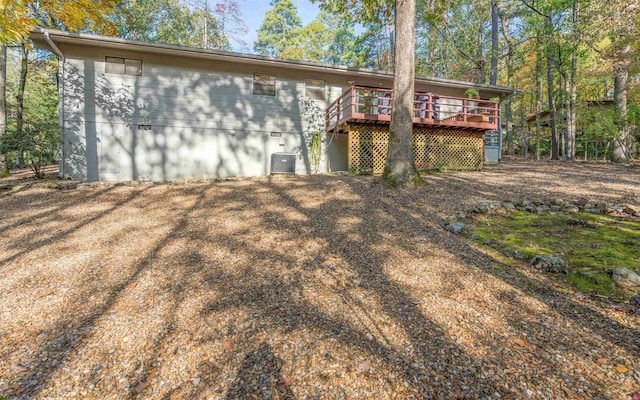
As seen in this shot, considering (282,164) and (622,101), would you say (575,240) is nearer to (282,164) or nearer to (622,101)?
(282,164)

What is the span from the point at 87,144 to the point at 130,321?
9.16 meters

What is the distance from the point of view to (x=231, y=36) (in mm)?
16156

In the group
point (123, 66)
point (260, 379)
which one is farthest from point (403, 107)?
point (123, 66)

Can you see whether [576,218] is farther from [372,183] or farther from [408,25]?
[408,25]

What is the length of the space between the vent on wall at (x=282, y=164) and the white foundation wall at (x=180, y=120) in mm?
286

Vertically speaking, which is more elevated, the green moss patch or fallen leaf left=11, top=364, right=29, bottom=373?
the green moss patch

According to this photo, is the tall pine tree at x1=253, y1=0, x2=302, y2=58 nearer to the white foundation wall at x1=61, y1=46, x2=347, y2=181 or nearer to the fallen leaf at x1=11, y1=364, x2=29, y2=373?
the white foundation wall at x1=61, y1=46, x2=347, y2=181

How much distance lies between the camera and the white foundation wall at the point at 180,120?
9.02 meters

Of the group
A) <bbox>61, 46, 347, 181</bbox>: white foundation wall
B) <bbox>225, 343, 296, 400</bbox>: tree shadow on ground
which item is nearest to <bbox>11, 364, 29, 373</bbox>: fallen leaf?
<bbox>225, 343, 296, 400</bbox>: tree shadow on ground

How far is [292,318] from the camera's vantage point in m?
2.42

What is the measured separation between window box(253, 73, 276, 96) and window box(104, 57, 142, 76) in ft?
12.0

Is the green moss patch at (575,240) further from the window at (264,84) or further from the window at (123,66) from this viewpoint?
the window at (123,66)

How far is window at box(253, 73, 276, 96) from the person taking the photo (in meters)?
10.5

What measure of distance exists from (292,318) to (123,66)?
1057 centimetres
